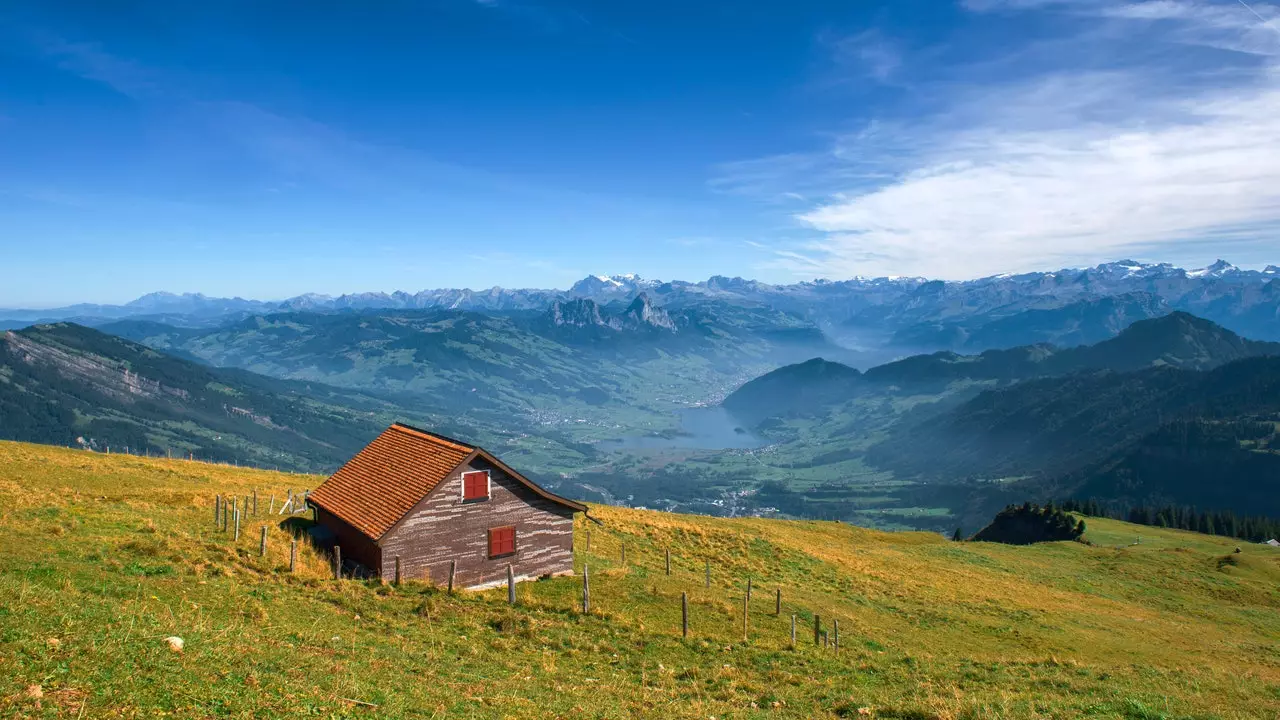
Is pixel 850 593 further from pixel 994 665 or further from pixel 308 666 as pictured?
pixel 308 666

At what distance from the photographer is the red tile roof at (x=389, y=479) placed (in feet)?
107

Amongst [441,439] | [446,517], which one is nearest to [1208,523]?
[441,439]

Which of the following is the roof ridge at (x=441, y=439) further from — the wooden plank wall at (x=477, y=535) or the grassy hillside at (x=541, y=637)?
the grassy hillside at (x=541, y=637)

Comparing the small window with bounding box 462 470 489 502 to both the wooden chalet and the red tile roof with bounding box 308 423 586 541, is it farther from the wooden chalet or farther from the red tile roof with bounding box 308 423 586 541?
the red tile roof with bounding box 308 423 586 541

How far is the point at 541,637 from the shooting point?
2400 centimetres

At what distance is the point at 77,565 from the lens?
22.8 m

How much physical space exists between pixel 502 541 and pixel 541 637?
36.2 ft

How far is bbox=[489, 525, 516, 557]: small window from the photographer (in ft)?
111

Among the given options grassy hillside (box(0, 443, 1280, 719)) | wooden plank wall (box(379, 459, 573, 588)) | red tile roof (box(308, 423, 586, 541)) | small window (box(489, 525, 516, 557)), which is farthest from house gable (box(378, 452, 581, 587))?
grassy hillside (box(0, 443, 1280, 719))

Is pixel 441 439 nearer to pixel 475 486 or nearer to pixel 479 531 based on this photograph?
pixel 475 486

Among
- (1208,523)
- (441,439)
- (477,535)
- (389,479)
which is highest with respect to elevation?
(441,439)

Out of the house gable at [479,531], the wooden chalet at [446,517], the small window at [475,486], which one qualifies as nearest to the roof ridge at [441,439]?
the wooden chalet at [446,517]

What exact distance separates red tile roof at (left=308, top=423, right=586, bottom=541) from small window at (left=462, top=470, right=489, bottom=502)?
932mm

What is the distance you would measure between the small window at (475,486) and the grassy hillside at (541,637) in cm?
518
